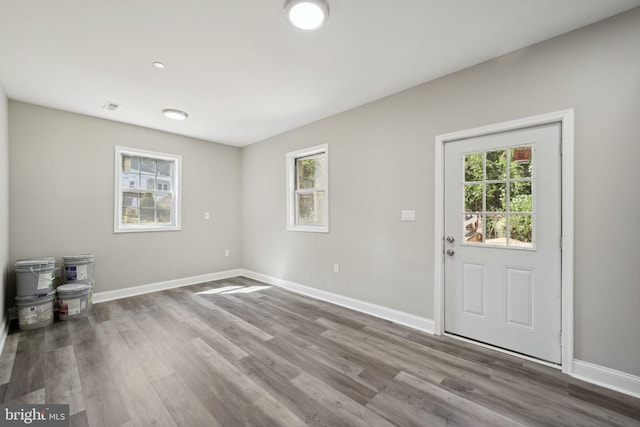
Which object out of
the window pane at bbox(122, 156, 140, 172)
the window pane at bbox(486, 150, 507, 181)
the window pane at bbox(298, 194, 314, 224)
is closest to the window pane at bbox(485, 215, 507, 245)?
the window pane at bbox(486, 150, 507, 181)

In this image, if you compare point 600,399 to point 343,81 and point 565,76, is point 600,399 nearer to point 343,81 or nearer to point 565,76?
point 565,76

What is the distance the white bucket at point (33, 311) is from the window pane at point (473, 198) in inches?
185

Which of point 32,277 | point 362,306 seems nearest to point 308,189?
point 362,306

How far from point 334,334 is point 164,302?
2.57m

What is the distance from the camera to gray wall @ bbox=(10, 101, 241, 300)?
3.37m

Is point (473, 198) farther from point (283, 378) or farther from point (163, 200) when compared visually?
point (163, 200)

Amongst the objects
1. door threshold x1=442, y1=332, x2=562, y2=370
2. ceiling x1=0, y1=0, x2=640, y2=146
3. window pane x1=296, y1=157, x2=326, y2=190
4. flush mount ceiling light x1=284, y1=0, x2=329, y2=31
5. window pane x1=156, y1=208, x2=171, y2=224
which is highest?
ceiling x1=0, y1=0, x2=640, y2=146

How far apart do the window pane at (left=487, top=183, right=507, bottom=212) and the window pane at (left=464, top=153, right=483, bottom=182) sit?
0.15 m

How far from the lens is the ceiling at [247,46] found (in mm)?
1889

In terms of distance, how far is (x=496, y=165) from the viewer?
8.24ft

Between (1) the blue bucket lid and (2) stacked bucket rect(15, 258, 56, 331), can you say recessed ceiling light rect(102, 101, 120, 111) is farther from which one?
(1) the blue bucket lid

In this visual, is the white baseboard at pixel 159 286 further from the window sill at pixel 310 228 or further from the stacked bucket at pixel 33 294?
the window sill at pixel 310 228
